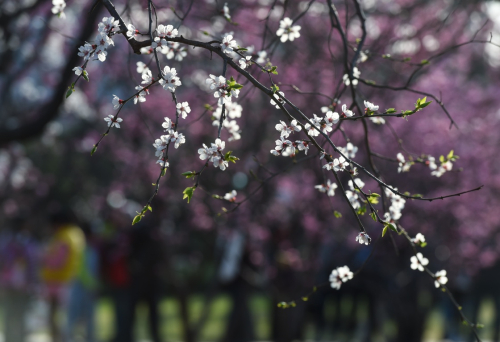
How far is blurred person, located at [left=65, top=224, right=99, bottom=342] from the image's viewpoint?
7871 mm

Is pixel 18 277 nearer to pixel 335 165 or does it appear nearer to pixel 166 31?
pixel 166 31

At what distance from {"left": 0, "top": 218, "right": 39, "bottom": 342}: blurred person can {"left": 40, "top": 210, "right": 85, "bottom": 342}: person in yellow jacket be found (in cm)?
81

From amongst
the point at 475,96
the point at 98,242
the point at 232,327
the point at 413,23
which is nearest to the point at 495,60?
the point at 475,96

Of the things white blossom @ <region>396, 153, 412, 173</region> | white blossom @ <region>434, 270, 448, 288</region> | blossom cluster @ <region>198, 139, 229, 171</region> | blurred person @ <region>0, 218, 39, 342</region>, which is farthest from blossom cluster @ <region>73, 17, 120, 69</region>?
blurred person @ <region>0, 218, 39, 342</region>

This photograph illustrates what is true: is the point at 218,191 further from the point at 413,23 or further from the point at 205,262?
the point at 205,262

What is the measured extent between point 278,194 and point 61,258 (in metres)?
2.85

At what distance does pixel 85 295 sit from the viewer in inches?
315

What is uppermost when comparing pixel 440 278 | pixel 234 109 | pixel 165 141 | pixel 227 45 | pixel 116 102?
pixel 234 109

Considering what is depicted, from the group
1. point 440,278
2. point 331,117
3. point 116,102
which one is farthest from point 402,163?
point 116,102

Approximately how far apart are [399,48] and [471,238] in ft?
9.86

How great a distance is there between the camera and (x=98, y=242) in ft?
27.8

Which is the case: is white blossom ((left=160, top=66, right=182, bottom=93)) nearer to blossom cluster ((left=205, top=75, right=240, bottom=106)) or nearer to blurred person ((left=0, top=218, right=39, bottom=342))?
blossom cluster ((left=205, top=75, right=240, bottom=106))

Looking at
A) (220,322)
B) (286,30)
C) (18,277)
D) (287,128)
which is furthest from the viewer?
(220,322)

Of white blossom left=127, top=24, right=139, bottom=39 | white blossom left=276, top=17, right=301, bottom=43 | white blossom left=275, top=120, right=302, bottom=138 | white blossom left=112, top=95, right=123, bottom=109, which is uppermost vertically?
white blossom left=276, top=17, right=301, bottom=43
